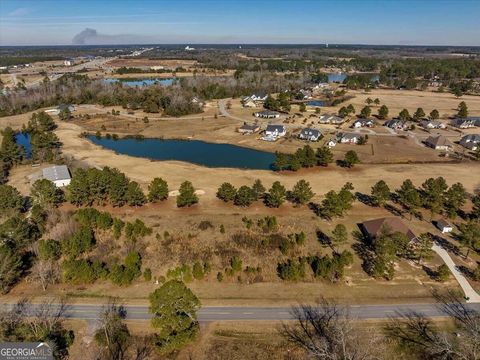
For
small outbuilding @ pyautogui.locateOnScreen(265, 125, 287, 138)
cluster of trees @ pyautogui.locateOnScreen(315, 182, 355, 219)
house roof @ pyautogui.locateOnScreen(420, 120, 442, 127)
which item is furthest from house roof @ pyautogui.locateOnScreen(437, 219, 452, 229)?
house roof @ pyautogui.locateOnScreen(420, 120, 442, 127)

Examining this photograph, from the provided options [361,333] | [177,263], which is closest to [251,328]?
[361,333]

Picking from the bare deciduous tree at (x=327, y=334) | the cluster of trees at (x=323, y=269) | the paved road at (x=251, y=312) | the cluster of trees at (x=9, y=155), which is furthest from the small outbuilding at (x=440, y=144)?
the cluster of trees at (x=9, y=155)

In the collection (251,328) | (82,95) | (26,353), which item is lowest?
(251,328)

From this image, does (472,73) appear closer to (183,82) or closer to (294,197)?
(183,82)

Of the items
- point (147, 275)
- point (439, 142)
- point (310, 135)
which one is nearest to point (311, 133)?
point (310, 135)

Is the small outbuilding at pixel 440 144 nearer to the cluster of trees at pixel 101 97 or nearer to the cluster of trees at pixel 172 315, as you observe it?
the cluster of trees at pixel 101 97

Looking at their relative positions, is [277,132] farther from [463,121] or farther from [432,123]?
[463,121]
